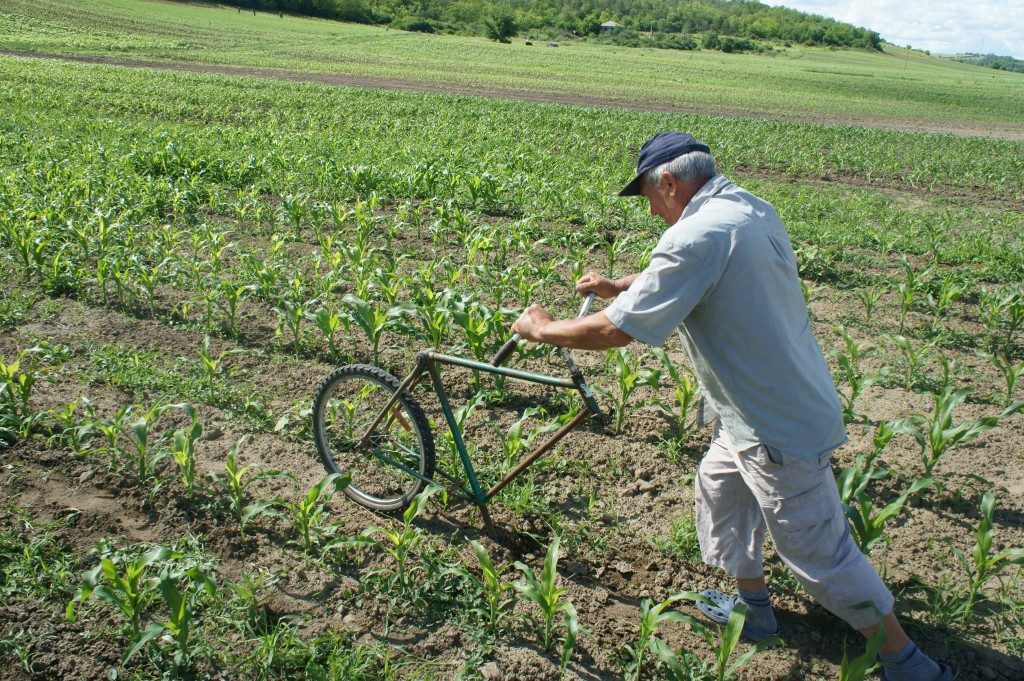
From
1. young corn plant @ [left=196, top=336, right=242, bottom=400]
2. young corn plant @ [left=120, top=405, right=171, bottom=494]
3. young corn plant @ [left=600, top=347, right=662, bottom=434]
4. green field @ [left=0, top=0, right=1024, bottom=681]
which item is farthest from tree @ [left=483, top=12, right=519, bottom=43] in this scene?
young corn plant @ [left=120, top=405, right=171, bottom=494]

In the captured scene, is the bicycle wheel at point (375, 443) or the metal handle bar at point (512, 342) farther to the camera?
the bicycle wheel at point (375, 443)

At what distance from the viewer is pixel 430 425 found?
4.57 metres

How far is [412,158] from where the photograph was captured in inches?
538

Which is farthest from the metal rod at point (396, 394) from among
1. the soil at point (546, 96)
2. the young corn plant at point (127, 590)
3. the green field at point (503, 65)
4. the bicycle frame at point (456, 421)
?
the green field at point (503, 65)

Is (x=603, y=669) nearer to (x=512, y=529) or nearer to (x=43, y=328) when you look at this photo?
(x=512, y=529)

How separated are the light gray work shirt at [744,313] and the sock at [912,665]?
845 mm

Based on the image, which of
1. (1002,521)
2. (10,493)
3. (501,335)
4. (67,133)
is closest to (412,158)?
(67,133)

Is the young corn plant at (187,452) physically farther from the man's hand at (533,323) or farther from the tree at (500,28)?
the tree at (500,28)

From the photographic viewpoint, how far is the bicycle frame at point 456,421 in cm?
361

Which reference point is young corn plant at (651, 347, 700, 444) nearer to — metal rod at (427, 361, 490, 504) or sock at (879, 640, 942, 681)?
metal rod at (427, 361, 490, 504)

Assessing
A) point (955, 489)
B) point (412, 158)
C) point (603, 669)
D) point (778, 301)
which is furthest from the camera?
point (412, 158)

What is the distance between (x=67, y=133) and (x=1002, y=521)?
16856 millimetres

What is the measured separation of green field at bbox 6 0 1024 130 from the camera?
1444 inches

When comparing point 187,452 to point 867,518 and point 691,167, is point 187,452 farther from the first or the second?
point 867,518
